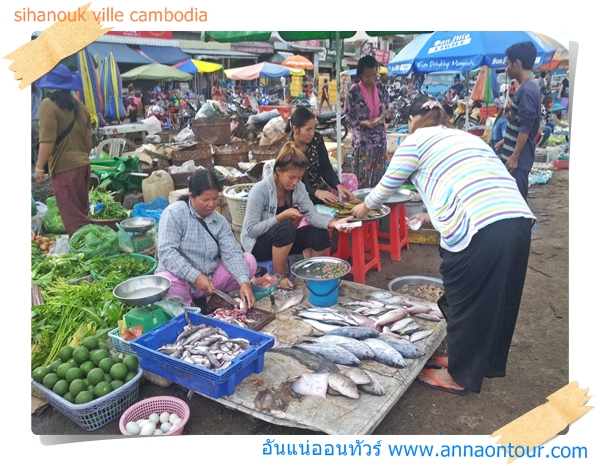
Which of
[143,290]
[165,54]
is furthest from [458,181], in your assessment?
[165,54]

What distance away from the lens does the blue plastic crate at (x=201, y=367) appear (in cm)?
254

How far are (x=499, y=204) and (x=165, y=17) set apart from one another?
212 centimetres

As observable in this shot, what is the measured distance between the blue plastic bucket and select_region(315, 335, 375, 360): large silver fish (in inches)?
20.6

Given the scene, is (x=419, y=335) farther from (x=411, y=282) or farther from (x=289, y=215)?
(x=289, y=215)

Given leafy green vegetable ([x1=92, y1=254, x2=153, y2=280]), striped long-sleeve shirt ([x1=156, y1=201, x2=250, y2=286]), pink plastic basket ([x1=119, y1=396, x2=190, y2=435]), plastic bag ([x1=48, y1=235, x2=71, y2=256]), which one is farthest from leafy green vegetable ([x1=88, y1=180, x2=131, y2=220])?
pink plastic basket ([x1=119, y1=396, x2=190, y2=435])

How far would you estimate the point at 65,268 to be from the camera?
4.31 meters

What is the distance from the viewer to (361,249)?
173 inches

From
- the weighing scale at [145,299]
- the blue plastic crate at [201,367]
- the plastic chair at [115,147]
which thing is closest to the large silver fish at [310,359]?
the blue plastic crate at [201,367]

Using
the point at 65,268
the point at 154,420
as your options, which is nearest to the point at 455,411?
the point at 154,420

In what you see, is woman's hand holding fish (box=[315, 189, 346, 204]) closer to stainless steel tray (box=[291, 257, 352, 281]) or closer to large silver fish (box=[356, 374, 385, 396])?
stainless steel tray (box=[291, 257, 352, 281])

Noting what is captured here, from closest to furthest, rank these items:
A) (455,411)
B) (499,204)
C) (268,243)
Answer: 1. (499,204)
2. (455,411)
3. (268,243)

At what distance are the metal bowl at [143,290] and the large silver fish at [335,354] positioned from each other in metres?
1.06

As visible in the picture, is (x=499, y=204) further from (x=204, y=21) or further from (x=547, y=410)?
(x=204, y=21)

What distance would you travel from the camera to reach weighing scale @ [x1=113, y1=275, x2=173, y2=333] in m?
2.90
